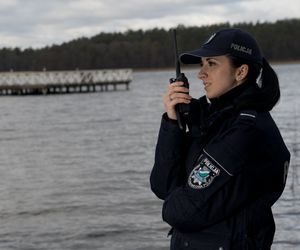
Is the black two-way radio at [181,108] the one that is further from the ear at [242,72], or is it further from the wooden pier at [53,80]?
the wooden pier at [53,80]

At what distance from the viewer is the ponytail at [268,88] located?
368 cm

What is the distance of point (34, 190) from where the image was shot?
65.5 ft

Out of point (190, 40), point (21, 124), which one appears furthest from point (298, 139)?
point (190, 40)

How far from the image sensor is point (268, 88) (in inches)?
147

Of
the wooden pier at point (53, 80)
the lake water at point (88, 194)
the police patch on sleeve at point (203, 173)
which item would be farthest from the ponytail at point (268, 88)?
the wooden pier at point (53, 80)

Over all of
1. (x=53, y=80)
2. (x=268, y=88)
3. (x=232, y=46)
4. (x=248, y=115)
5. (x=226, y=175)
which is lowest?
(x=53, y=80)

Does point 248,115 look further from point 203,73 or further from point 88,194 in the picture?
point 88,194

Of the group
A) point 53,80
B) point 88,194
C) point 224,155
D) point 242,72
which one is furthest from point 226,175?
point 53,80

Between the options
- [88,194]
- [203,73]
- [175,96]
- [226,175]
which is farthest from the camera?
[88,194]

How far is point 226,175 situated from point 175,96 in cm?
49

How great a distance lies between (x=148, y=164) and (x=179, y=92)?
21219 millimetres

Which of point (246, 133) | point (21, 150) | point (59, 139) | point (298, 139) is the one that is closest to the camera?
point (246, 133)

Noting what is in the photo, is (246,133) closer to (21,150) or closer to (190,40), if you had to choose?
(21,150)

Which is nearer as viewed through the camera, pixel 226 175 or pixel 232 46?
pixel 226 175
